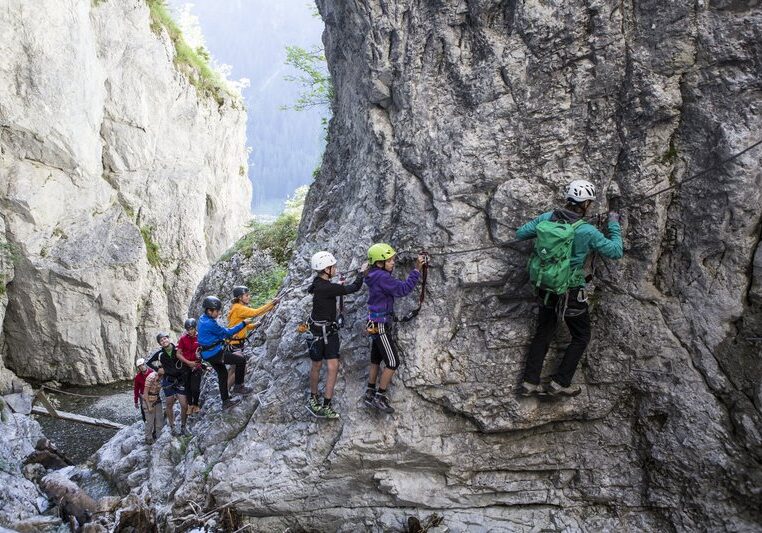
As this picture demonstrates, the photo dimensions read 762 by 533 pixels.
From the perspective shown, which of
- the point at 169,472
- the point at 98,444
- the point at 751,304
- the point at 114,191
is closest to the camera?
the point at 751,304

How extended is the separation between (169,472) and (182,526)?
1.50 m

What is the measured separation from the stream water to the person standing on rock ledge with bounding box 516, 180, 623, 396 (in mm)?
11894

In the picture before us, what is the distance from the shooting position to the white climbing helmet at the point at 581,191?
6801 millimetres

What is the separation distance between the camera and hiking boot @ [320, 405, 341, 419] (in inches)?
324

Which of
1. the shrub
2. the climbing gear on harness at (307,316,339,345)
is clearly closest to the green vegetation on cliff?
the shrub

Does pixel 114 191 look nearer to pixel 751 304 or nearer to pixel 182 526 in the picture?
pixel 182 526

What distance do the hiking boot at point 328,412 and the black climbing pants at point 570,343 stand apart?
9.10ft

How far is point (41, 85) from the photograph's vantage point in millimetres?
20469

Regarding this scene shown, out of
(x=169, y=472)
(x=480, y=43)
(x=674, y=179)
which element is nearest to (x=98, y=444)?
(x=169, y=472)

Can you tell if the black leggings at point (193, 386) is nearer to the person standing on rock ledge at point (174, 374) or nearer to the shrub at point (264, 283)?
the person standing on rock ledge at point (174, 374)

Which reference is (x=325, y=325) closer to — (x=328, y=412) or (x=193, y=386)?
(x=328, y=412)

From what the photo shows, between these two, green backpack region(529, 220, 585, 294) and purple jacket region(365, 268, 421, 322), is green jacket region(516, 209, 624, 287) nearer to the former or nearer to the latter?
green backpack region(529, 220, 585, 294)

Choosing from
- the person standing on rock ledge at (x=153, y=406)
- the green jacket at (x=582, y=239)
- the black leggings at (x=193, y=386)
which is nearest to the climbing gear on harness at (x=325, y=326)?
the green jacket at (x=582, y=239)

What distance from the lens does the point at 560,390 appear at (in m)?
7.50
